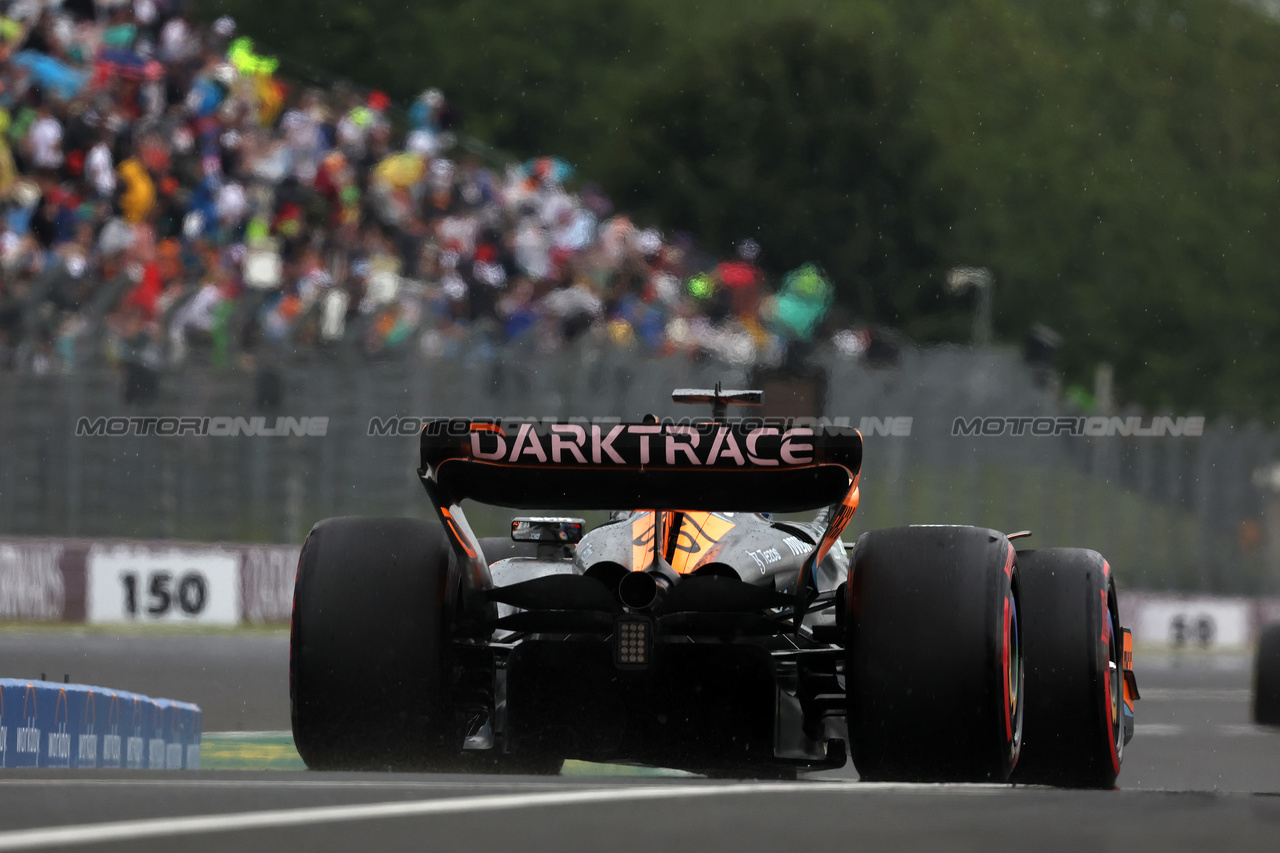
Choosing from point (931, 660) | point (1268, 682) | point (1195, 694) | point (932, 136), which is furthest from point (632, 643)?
point (932, 136)

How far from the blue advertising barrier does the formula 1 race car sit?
1.13 m

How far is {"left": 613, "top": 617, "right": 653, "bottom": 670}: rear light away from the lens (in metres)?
5.07

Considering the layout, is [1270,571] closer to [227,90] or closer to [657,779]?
[227,90]

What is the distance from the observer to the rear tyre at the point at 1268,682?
6.88 metres

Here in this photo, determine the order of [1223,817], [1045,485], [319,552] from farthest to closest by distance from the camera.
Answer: [1045,485] < [319,552] < [1223,817]

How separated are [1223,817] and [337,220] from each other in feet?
50.1

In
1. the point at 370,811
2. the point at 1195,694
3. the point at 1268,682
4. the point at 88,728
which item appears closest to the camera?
the point at 370,811

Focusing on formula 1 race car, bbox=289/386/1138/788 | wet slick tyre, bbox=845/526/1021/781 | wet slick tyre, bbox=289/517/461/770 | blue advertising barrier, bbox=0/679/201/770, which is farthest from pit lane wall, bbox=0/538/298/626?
wet slick tyre, bbox=845/526/1021/781

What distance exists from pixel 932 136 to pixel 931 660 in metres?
37.0

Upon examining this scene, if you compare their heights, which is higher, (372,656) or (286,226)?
(286,226)

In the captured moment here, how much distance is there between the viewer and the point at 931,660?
15.8 ft

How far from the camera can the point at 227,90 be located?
60.7 ft

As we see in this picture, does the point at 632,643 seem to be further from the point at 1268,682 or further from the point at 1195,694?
the point at 1195,694

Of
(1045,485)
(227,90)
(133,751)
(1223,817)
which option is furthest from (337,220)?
(1223,817)
